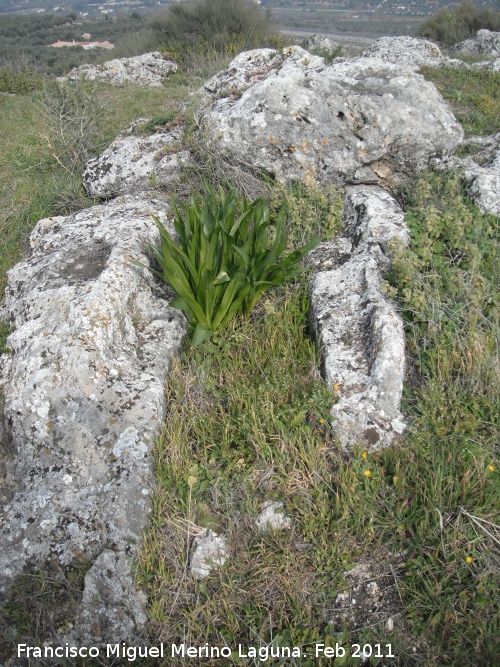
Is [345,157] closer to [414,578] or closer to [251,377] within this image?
[251,377]

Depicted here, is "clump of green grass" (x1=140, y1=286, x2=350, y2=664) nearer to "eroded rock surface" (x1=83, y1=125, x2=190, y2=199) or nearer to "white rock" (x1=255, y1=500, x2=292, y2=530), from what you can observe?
"white rock" (x1=255, y1=500, x2=292, y2=530)

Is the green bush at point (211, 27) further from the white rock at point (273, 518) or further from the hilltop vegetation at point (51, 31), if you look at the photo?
the hilltop vegetation at point (51, 31)

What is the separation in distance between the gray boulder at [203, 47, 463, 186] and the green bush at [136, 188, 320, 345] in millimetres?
1145

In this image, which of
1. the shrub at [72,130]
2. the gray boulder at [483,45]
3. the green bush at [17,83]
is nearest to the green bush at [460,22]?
the gray boulder at [483,45]

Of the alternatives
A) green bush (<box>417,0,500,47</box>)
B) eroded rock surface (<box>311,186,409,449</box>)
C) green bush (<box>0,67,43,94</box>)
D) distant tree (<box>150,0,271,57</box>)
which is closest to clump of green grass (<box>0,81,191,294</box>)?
green bush (<box>0,67,43,94</box>)

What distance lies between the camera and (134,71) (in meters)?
10.6

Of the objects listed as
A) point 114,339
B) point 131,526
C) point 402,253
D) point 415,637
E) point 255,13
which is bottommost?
point 415,637

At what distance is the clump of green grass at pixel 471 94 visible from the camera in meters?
5.88

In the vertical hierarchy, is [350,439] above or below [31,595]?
above

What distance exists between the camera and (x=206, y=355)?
134 inches

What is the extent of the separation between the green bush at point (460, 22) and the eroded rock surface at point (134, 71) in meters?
9.92

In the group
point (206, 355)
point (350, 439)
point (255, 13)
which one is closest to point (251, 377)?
point (206, 355)

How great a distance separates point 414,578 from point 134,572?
4.35ft

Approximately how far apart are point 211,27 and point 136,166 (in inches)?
385
